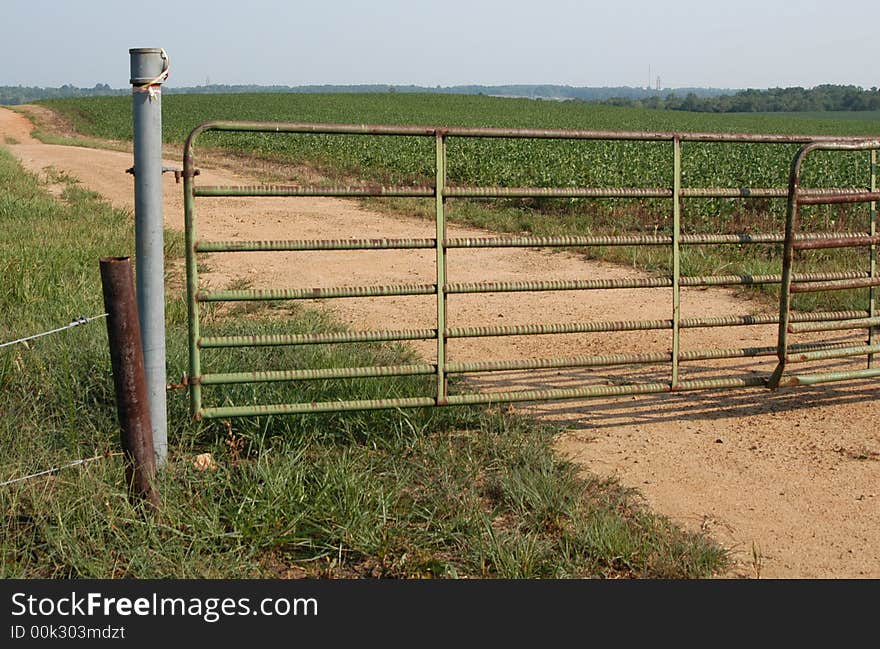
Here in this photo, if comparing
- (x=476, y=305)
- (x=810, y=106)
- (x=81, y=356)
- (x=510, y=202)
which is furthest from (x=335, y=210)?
(x=810, y=106)

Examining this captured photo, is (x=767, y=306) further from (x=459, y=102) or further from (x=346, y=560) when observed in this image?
(x=459, y=102)

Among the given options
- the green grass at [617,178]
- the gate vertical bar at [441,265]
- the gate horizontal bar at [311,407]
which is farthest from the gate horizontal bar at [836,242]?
the green grass at [617,178]

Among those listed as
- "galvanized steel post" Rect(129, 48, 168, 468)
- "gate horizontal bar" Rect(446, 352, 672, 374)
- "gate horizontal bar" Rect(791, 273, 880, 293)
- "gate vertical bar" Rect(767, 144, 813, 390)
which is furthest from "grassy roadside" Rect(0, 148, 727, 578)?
"gate horizontal bar" Rect(791, 273, 880, 293)

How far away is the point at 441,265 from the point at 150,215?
5.13 feet

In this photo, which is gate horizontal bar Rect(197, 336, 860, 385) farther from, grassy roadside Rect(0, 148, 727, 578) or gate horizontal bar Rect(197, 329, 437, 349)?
grassy roadside Rect(0, 148, 727, 578)

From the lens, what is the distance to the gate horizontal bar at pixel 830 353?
630 cm

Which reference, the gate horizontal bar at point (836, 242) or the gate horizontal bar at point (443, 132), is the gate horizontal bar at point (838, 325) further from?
the gate horizontal bar at point (443, 132)

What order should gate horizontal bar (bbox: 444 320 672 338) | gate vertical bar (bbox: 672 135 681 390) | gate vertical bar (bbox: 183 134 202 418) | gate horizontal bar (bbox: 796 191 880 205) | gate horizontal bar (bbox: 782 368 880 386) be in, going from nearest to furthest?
gate vertical bar (bbox: 183 134 202 418)
gate horizontal bar (bbox: 444 320 672 338)
gate vertical bar (bbox: 672 135 681 390)
gate horizontal bar (bbox: 796 191 880 205)
gate horizontal bar (bbox: 782 368 880 386)

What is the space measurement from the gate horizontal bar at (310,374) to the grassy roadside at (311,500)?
0.84 feet

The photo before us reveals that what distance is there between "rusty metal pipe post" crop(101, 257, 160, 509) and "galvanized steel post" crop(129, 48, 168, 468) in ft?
0.76

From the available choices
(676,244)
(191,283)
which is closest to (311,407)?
(191,283)

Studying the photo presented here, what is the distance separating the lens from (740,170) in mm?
20734

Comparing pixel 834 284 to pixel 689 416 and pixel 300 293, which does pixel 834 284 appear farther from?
→ pixel 300 293

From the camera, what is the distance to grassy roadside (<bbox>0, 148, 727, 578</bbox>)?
13.4 feet
